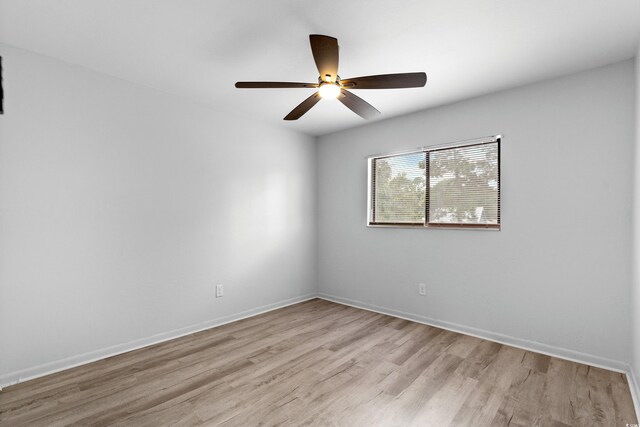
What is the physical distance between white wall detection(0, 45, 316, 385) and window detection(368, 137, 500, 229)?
148cm

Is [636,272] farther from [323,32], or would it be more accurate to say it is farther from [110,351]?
[110,351]

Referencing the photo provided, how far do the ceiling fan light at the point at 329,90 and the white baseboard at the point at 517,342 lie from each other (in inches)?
104

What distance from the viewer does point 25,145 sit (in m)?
2.32

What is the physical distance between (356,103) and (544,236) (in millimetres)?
2031

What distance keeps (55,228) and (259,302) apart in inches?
87.4

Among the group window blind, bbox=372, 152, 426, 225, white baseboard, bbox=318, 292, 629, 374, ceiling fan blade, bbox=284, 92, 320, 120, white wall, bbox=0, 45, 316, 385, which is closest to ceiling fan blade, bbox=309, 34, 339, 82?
ceiling fan blade, bbox=284, 92, 320, 120

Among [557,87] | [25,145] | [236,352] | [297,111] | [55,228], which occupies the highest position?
[557,87]

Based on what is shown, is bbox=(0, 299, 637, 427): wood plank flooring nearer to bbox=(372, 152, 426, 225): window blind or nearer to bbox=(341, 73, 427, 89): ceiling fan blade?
bbox=(372, 152, 426, 225): window blind

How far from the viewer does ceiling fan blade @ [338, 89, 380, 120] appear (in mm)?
2306

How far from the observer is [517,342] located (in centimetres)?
289

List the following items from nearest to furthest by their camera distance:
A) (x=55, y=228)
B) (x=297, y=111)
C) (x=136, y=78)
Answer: (x=55, y=228) → (x=297, y=111) → (x=136, y=78)

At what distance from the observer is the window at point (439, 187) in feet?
10.3

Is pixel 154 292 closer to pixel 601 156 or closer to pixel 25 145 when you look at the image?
pixel 25 145

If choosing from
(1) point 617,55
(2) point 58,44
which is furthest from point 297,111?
(1) point 617,55
